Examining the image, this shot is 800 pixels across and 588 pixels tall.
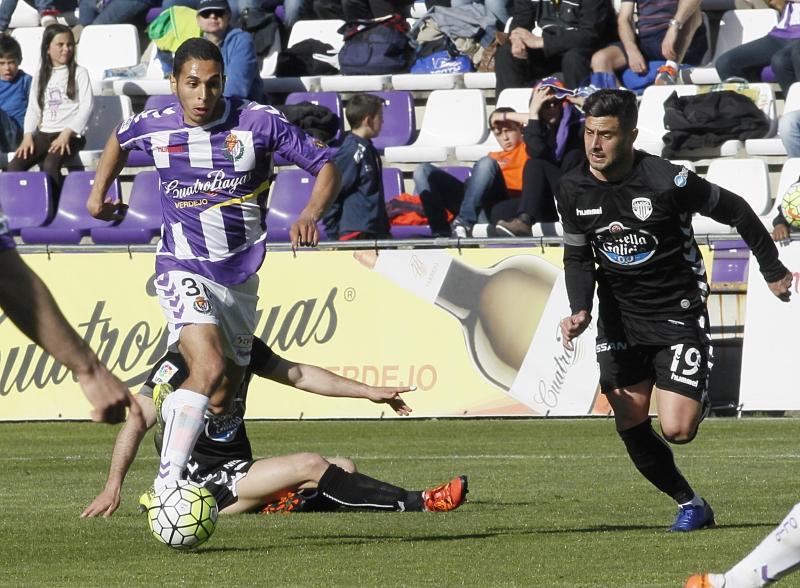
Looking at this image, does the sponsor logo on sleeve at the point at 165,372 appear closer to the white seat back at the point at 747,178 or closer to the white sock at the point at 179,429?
the white sock at the point at 179,429

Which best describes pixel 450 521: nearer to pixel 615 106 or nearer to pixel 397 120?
pixel 615 106

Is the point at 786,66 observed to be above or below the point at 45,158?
above

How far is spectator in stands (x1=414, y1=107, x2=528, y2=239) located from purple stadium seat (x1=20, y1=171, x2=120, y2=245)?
11.9ft

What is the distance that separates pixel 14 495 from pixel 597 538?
3.67 m

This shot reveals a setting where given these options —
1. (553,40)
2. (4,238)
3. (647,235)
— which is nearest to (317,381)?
(647,235)

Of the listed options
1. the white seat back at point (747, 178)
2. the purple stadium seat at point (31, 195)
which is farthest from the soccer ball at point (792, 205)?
the purple stadium seat at point (31, 195)

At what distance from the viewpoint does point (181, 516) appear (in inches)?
254

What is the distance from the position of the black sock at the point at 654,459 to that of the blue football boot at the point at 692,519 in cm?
9

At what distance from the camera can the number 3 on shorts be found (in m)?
7.43

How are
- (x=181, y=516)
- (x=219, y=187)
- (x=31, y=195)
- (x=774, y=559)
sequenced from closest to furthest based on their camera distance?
(x=774, y=559) < (x=181, y=516) < (x=219, y=187) < (x=31, y=195)

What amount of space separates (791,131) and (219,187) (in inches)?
331

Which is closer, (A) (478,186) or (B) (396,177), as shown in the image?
(A) (478,186)

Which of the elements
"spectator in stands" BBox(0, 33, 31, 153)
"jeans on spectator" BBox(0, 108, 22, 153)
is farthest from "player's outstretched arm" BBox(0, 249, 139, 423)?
"jeans on spectator" BBox(0, 108, 22, 153)

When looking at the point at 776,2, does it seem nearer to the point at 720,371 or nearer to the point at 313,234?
the point at 720,371
